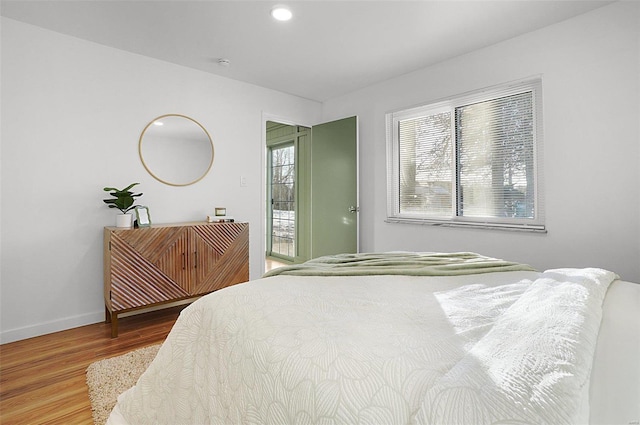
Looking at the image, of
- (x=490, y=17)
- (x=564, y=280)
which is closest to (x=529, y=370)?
(x=564, y=280)

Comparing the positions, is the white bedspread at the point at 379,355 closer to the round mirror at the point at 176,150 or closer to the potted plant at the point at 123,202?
the potted plant at the point at 123,202

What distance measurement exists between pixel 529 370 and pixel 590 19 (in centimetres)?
300

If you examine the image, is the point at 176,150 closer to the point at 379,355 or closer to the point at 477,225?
the point at 477,225

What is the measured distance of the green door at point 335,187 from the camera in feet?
13.1

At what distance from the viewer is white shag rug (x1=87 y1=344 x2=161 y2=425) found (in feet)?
5.44

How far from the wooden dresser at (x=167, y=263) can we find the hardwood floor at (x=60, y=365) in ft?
0.62

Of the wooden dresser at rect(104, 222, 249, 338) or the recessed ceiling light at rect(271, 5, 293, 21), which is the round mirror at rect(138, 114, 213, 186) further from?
the recessed ceiling light at rect(271, 5, 293, 21)

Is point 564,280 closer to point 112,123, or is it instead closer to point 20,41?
point 112,123

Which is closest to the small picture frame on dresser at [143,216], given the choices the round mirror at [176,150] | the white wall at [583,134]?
the round mirror at [176,150]

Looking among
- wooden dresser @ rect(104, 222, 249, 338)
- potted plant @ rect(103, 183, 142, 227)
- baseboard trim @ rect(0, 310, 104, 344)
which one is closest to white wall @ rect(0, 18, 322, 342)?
baseboard trim @ rect(0, 310, 104, 344)

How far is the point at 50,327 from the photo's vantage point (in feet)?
8.74

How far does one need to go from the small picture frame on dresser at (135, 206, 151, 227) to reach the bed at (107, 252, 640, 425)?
1.75 meters

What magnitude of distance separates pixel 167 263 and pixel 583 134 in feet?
11.6

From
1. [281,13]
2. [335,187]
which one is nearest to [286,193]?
[335,187]
